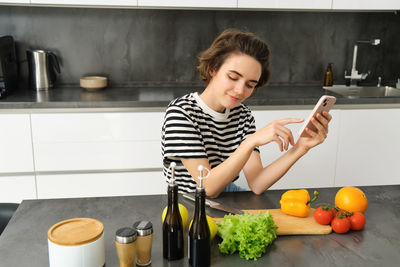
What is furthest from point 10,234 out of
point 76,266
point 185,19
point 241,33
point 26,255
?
point 185,19

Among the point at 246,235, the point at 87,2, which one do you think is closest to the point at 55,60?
the point at 87,2

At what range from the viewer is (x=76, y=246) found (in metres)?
0.95

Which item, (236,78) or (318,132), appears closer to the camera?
(318,132)

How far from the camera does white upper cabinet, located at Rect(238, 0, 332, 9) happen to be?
2.77m

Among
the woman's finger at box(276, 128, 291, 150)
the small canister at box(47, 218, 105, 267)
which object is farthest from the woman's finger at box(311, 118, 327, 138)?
the small canister at box(47, 218, 105, 267)

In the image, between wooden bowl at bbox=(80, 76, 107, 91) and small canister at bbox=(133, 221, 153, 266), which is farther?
wooden bowl at bbox=(80, 76, 107, 91)

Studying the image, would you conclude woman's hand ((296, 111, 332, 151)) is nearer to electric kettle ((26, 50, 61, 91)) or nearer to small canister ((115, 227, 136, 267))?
small canister ((115, 227, 136, 267))

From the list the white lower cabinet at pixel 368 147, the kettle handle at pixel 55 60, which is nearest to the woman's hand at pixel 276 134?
the white lower cabinet at pixel 368 147

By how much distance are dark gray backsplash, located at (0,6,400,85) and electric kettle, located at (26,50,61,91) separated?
5.8 inches

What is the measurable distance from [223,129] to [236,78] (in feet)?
0.93

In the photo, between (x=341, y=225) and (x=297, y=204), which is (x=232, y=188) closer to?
(x=297, y=204)

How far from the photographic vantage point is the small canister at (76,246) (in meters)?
0.94

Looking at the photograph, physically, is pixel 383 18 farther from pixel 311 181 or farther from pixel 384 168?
pixel 311 181

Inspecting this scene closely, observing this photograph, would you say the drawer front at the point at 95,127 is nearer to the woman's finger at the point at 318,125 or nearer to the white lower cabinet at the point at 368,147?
the white lower cabinet at the point at 368,147
